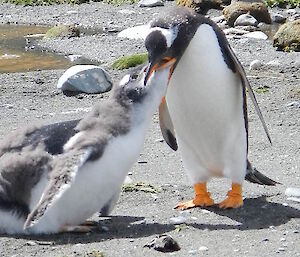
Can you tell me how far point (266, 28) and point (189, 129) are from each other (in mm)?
10880

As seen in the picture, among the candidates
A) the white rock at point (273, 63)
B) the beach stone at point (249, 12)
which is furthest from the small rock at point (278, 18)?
the white rock at point (273, 63)

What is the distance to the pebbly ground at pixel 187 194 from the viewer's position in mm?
4504

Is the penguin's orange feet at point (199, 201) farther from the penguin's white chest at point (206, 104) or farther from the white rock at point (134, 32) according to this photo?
the white rock at point (134, 32)

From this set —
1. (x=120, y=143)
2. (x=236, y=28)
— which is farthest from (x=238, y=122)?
(x=236, y=28)

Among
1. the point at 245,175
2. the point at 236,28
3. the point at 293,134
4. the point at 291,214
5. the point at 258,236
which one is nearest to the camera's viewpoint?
the point at 258,236

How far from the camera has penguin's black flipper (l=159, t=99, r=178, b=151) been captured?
546 cm

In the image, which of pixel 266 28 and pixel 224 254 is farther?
pixel 266 28

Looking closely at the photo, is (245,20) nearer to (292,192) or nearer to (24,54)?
(24,54)

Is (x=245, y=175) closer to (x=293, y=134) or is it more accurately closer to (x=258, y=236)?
(x=258, y=236)

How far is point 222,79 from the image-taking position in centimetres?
520

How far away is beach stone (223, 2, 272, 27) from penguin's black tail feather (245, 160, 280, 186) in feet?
34.8

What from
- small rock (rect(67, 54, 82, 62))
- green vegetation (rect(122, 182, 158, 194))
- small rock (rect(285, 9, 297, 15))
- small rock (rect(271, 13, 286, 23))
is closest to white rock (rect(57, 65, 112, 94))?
small rock (rect(67, 54, 82, 62))

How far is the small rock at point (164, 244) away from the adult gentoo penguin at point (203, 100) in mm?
874

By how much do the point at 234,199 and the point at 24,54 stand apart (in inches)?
375
